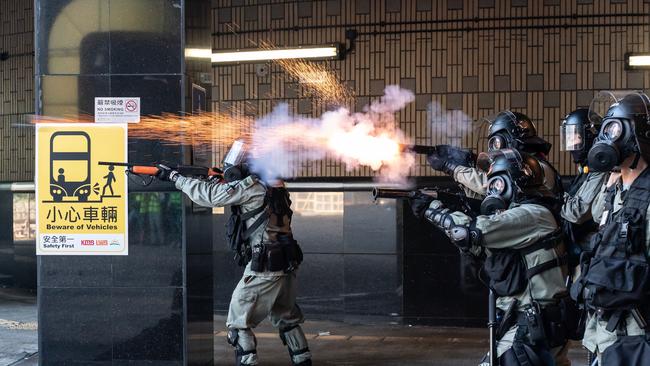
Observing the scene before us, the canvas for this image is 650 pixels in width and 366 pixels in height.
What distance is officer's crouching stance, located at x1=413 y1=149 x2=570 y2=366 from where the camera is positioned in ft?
18.0

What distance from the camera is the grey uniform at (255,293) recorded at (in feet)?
23.5

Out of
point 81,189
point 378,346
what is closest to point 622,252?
point 81,189

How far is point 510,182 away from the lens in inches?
223

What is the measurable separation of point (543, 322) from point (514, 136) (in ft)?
7.09

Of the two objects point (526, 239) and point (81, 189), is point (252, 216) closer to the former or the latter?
point (81, 189)

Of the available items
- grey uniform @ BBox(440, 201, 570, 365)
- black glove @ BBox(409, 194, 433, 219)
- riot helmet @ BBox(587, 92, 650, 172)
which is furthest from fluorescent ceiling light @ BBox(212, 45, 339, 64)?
riot helmet @ BBox(587, 92, 650, 172)

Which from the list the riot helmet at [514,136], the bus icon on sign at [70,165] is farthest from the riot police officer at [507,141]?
the bus icon on sign at [70,165]

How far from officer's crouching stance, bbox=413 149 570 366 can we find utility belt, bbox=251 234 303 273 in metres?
1.92

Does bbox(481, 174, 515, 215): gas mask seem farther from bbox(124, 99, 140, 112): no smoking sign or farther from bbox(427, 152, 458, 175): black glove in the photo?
bbox(124, 99, 140, 112): no smoking sign

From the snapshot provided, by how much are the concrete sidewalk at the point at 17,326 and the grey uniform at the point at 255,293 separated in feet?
7.73

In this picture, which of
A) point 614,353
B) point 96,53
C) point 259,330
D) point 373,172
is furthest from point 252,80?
point 614,353

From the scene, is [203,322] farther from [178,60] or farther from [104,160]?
[178,60]

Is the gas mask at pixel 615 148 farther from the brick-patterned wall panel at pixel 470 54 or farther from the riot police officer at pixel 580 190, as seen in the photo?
the brick-patterned wall panel at pixel 470 54

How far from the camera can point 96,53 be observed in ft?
23.4
